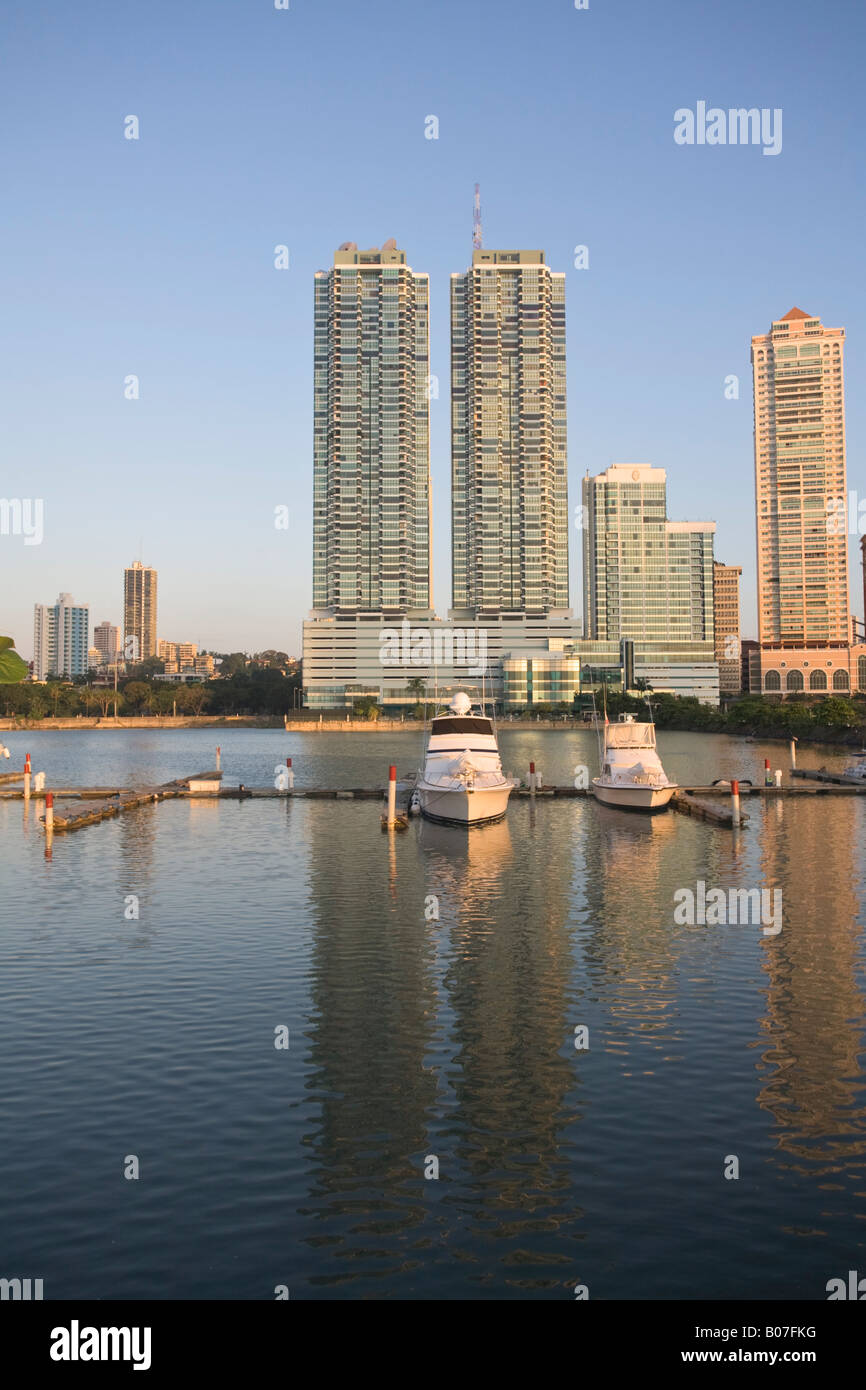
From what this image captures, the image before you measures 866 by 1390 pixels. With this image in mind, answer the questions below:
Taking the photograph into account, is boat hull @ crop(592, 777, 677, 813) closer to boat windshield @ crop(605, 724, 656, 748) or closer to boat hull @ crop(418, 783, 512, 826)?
boat windshield @ crop(605, 724, 656, 748)

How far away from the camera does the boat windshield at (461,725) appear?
60.3 m

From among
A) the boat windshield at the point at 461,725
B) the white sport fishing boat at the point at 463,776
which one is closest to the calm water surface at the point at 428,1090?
the white sport fishing boat at the point at 463,776

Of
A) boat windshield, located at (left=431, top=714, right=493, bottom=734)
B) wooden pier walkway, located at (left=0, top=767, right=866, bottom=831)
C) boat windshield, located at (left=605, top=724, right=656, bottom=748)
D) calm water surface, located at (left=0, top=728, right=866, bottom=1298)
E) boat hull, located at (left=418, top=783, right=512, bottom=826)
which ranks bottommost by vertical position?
wooden pier walkway, located at (left=0, top=767, right=866, bottom=831)

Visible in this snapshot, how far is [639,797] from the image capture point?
61.9 meters

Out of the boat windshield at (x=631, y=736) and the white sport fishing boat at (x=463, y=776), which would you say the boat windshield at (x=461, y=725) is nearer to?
the white sport fishing boat at (x=463, y=776)

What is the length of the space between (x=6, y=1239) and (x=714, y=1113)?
10.1 metres

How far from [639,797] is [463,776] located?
12779mm

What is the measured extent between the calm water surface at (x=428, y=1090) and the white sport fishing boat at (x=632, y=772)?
23.1 m

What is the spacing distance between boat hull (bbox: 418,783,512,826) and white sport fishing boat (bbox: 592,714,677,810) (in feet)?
29.7

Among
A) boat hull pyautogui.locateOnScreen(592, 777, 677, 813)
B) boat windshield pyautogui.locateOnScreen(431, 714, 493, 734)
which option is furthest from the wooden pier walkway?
boat windshield pyautogui.locateOnScreen(431, 714, 493, 734)

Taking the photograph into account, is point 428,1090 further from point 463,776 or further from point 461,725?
point 461,725

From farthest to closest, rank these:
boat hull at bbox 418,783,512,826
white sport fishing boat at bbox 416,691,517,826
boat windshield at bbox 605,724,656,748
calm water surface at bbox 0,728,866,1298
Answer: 1. boat windshield at bbox 605,724,656,748
2. white sport fishing boat at bbox 416,691,517,826
3. boat hull at bbox 418,783,512,826
4. calm water surface at bbox 0,728,866,1298

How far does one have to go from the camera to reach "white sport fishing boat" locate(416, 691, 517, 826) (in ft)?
178
